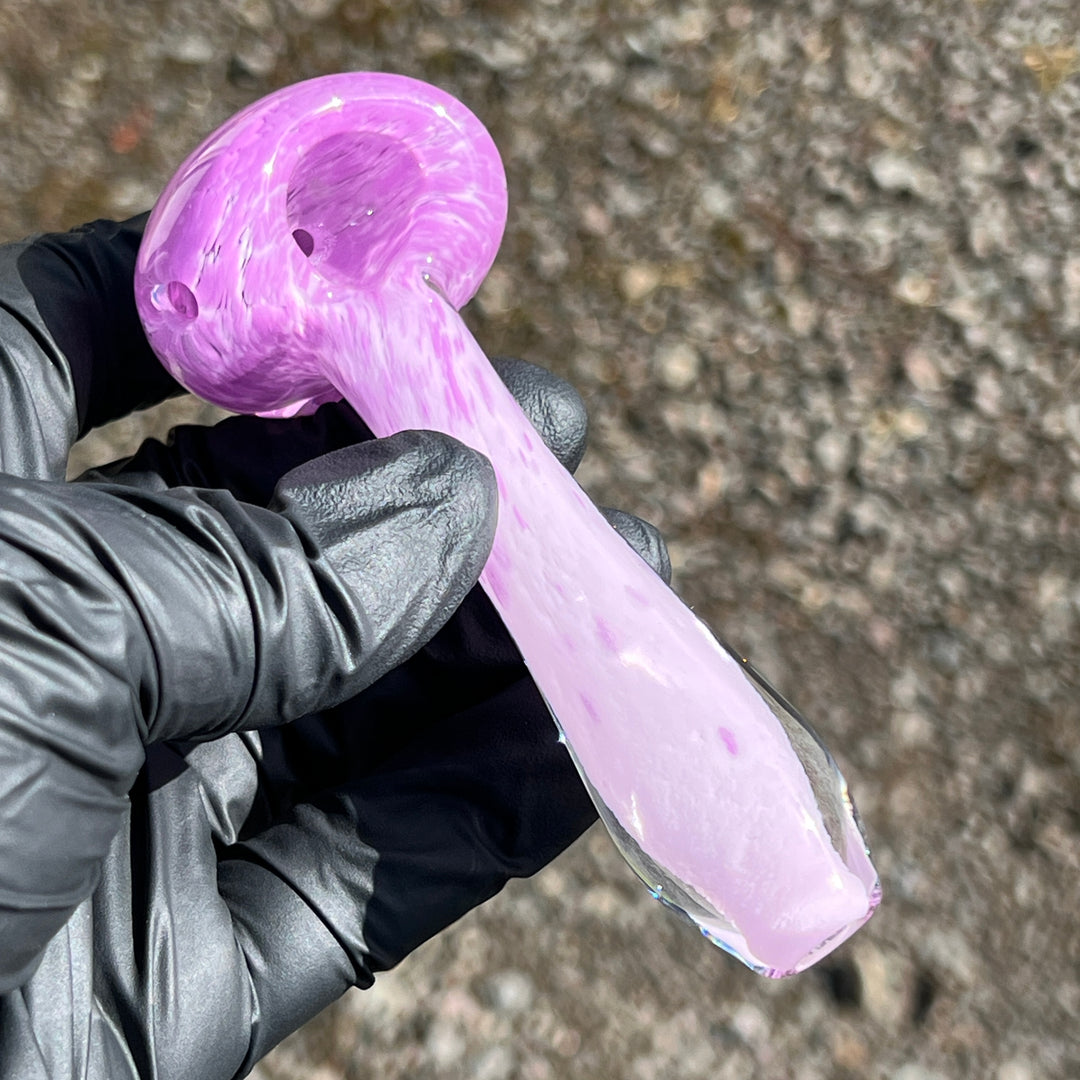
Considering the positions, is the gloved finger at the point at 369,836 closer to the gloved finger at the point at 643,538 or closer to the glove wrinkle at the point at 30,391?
the gloved finger at the point at 643,538

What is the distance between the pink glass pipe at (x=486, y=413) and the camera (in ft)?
2.89

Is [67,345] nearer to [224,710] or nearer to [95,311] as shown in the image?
[95,311]

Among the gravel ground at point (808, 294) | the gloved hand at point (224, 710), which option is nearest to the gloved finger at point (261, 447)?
the gloved hand at point (224, 710)

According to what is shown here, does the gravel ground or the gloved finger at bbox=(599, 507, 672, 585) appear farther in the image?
the gravel ground

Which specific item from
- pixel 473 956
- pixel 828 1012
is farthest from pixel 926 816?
pixel 473 956

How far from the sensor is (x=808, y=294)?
1.45 m

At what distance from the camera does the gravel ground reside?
1.40 m

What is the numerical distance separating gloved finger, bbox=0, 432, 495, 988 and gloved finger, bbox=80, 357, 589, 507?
273 mm

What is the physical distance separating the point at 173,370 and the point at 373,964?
22.9 inches

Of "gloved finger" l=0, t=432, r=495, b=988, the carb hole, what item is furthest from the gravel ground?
"gloved finger" l=0, t=432, r=495, b=988

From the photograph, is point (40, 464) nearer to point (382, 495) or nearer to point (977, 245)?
point (382, 495)

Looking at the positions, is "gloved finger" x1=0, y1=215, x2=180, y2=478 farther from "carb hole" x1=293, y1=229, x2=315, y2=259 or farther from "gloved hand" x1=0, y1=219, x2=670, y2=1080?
"carb hole" x1=293, y1=229, x2=315, y2=259

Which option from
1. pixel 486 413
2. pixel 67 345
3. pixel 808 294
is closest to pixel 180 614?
pixel 486 413

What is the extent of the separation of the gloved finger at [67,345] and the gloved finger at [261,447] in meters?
0.08
